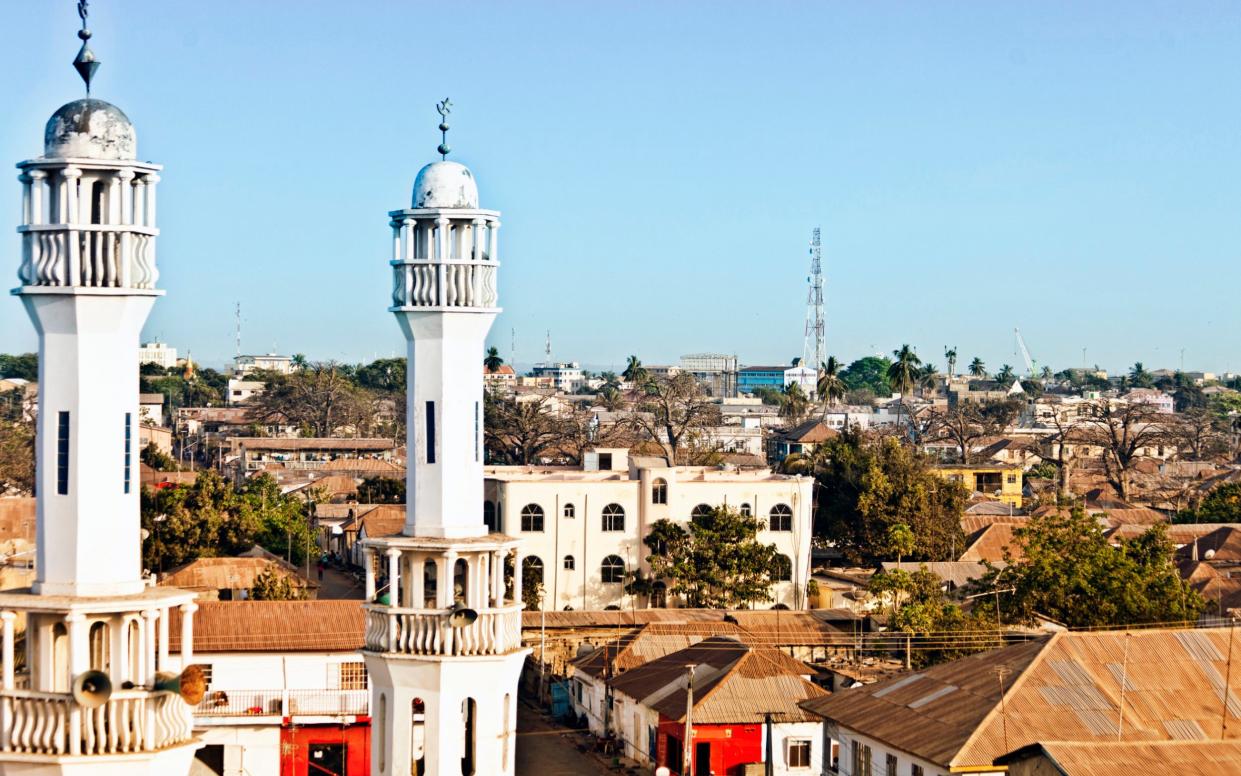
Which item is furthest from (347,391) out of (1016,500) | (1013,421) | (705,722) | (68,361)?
(68,361)

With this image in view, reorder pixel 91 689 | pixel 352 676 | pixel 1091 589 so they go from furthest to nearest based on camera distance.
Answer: pixel 1091 589, pixel 352 676, pixel 91 689

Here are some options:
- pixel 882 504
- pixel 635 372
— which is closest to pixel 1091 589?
pixel 882 504

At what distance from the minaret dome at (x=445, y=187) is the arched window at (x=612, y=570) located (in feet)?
139

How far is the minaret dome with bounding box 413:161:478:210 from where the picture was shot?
20344mm

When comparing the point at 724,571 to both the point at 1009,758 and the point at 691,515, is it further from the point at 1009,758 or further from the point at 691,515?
the point at 1009,758

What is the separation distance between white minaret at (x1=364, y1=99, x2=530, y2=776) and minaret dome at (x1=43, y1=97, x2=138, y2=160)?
3921 mm

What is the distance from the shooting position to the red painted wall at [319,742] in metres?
39.9

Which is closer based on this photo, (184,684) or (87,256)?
(184,684)

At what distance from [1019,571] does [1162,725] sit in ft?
58.5

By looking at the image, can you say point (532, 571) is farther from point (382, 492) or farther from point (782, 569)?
point (382, 492)

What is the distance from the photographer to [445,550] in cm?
1967

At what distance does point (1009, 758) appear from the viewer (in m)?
30.5

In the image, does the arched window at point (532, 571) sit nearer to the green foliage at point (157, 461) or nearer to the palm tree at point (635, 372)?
the green foliage at point (157, 461)

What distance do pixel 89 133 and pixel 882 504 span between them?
5726cm
